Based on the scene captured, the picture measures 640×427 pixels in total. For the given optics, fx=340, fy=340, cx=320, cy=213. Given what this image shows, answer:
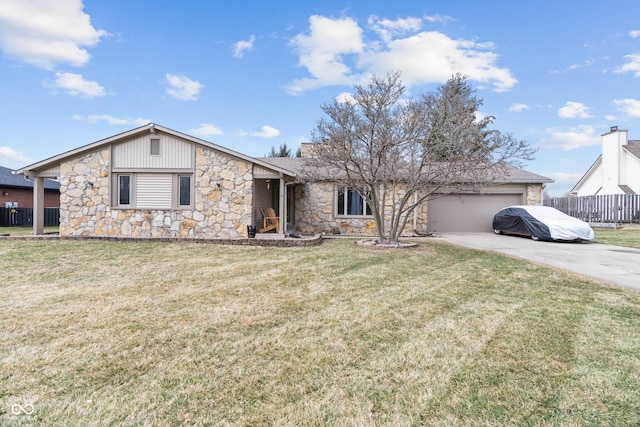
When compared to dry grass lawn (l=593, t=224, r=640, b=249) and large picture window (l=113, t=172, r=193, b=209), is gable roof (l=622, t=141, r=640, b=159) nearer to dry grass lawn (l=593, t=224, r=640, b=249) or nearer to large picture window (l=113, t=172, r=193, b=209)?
dry grass lawn (l=593, t=224, r=640, b=249)

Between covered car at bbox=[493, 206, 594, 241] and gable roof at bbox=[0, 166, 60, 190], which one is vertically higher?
gable roof at bbox=[0, 166, 60, 190]

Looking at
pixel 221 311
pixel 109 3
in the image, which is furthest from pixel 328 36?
pixel 221 311

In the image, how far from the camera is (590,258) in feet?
25.5

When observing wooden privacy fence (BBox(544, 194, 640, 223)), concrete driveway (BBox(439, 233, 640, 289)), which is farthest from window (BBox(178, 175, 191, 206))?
wooden privacy fence (BBox(544, 194, 640, 223))

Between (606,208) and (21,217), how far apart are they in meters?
29.7

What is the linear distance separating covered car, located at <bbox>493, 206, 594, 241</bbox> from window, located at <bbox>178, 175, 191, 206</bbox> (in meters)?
11.6

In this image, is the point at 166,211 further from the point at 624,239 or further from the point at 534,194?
the point at 624,239

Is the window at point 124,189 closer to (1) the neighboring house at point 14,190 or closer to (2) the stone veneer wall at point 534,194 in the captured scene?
(1) the neighboring house at point 14,190

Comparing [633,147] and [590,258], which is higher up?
[633,147]

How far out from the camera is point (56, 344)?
3.02 meters

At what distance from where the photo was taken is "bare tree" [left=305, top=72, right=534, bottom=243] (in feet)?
27.7

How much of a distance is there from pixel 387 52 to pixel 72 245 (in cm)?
1226

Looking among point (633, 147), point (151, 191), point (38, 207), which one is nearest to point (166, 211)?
point (151, 191)

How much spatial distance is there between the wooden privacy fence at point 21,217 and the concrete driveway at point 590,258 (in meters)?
21.1
